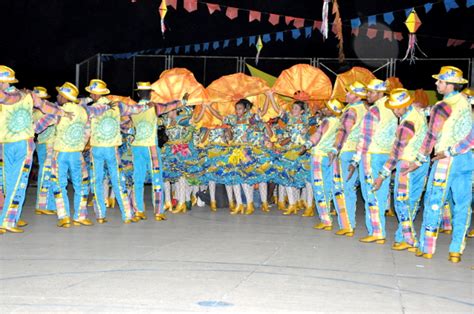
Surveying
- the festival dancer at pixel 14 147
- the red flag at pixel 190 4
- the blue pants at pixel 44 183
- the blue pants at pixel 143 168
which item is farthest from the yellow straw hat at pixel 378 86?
the red flag at pixel 190 4

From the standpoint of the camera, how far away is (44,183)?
11312 millimetres

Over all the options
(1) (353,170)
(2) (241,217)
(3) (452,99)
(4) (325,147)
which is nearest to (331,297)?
(3) (452,99)

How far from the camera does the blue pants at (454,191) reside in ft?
25.5

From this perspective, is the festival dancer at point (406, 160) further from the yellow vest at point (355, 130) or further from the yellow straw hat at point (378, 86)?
the yellow vest at point (355, 130)

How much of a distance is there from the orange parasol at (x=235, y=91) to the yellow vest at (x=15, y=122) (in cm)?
368

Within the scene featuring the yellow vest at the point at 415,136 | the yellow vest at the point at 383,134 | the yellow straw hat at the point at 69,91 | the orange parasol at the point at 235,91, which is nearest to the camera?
the yellow vest at the point at 415,136

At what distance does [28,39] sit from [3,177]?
1237 centimetres

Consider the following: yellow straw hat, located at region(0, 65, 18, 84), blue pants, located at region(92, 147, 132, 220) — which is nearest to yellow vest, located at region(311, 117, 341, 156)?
blue pants, located at region(92, 147, 132, 220)

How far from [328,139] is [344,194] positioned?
2.83 ft

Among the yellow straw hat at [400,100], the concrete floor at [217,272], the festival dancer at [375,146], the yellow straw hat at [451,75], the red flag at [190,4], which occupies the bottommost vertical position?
the concrete floor at [217,272]

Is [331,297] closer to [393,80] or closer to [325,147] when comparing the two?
[325,147]

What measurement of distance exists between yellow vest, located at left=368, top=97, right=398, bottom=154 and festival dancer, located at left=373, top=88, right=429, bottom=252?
33cm

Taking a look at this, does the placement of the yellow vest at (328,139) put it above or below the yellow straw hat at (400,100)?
below

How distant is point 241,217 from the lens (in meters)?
11.5
